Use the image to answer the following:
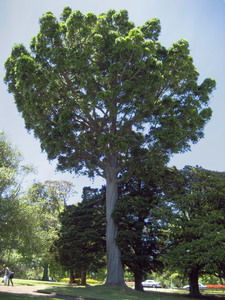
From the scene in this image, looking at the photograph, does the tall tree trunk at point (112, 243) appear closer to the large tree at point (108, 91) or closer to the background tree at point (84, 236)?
the large tree at point (108, 91)

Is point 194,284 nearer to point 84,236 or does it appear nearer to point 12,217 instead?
point 84,236

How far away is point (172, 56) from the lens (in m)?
18.8

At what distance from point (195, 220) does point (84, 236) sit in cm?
850

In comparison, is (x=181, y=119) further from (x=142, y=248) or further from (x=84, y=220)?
(x=84, y=220)

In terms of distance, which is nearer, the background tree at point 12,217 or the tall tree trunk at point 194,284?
the background tree at point 12,217

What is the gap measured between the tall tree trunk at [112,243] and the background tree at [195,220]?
3.47 m

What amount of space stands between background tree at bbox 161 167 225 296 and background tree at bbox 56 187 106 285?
5795mm

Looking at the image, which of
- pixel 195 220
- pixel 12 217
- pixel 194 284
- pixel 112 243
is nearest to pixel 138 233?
pixel 112 243

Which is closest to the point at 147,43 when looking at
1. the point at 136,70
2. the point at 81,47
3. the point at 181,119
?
the point at 136,70

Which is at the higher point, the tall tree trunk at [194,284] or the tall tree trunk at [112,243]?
the tall tree trunk at [112,243]

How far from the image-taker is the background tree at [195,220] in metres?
14.3

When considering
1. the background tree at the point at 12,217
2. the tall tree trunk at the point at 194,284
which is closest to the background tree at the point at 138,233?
the tall tree trunk at the point at 194,284

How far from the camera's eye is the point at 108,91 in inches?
633

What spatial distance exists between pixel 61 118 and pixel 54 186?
18.8 meters
